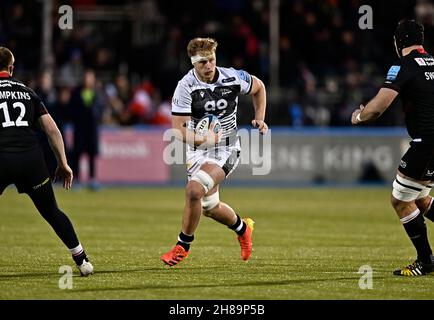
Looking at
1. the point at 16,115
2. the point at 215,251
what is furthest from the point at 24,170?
the point at 215,251

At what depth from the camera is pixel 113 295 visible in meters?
8.06

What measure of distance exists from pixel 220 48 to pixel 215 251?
48.2 ft

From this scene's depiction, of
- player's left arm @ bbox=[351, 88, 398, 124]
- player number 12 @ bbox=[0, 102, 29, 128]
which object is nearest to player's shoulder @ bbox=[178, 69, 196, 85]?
player number 12 @ bbox=[0, 102, 29, 128]

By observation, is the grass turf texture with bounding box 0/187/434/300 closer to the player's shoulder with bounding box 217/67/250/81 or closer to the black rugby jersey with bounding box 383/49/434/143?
the black rugby jersey with bounding box 383/49/434/143

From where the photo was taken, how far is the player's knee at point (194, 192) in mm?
9883

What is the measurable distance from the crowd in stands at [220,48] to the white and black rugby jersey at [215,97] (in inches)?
547

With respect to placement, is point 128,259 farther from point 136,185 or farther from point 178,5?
point 178,5

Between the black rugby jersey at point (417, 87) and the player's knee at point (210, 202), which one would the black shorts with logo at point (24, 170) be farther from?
the black rugby jersey at point (417, 87)

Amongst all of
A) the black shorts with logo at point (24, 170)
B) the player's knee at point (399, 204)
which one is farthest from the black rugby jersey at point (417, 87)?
the black shorts with logo at point (24, 170)

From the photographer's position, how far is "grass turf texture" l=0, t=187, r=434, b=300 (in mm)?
8438

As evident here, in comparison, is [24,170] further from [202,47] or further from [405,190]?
[405,190]

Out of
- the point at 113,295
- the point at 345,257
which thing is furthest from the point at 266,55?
the point at 113,295

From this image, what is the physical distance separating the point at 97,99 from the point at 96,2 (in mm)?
7317

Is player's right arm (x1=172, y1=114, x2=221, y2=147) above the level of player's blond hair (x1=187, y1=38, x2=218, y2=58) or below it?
below
